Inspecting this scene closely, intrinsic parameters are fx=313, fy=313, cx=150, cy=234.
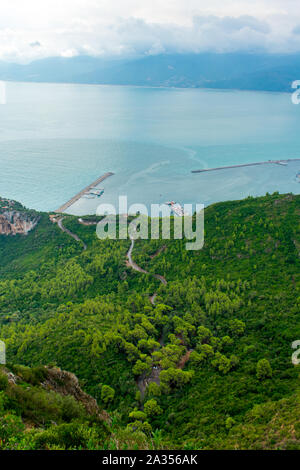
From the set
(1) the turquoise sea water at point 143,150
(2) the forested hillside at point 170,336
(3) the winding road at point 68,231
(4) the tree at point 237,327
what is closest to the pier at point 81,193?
(1) the turquoise sea water at point 143,150

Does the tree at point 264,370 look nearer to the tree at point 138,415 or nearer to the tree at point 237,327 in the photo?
the tree at point 237,327

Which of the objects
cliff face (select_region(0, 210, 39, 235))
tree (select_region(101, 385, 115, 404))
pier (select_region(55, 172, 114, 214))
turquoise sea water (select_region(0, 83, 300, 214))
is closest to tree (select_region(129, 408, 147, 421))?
tree (select_region(101, 385, 115, 404))

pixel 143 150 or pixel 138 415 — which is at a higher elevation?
pixel 143 150

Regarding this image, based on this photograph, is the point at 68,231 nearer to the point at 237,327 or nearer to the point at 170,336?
the point at 170,336

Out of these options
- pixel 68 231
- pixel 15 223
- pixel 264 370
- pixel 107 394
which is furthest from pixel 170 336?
pixel 15 223

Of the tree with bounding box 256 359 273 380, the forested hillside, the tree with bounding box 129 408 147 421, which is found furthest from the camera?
the tree with bounding box 256 359 273 380

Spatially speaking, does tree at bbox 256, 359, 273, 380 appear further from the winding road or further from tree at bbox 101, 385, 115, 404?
the winding road
